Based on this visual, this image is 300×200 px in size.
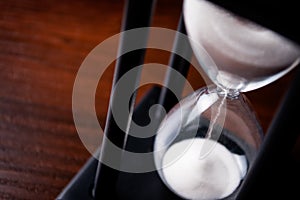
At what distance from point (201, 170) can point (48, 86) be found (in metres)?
0.30

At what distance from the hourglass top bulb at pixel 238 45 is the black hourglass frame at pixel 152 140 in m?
0.03

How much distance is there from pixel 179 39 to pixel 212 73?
4.8 inches

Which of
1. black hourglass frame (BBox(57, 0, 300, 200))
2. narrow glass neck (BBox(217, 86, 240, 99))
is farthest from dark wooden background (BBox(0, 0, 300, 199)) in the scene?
narrow glass neck (BBox(217, 86, 240, 99))

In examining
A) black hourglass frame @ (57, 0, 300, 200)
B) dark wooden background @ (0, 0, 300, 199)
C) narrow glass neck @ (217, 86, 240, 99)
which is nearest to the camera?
black hourglass frame @ (57, 0, 300, 200)

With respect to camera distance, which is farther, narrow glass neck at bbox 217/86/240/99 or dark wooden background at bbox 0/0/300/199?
dark wooden background at bbox 0/0/300/199

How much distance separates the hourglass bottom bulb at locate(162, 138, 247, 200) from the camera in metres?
0.65

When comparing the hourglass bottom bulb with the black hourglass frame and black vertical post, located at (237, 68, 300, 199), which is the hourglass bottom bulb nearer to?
the black hourglass frame

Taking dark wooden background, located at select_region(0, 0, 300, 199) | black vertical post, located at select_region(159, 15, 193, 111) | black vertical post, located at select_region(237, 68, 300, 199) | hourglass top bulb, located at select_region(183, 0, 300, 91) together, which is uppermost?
hourglass top bulb, located at select_region(183, 0, 300, 91)

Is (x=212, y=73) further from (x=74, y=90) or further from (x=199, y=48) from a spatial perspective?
(x=74, y=90)

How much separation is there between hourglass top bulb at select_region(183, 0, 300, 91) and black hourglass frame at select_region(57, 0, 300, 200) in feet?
0.10

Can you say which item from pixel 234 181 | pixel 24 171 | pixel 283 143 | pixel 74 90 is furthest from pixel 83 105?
pixel 283 143

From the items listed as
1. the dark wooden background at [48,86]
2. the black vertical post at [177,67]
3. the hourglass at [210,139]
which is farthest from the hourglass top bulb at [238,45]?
the dark wooden background at [48,86]

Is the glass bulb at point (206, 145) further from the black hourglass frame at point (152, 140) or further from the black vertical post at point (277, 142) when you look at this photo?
the black vertical post at point (277, 142)

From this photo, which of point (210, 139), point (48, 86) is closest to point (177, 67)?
point (210, 139)
